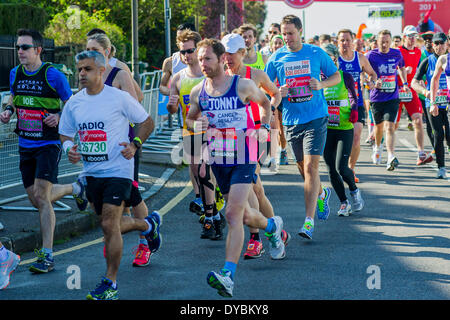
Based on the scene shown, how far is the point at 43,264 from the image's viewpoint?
260 inches

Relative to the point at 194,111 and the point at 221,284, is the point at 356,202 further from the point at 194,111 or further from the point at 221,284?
the point at 221,284

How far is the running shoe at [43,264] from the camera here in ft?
21.5

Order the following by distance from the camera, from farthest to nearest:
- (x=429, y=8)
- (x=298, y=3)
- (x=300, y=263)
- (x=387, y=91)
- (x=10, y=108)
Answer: (x=429, y=8) → (x=298, y=3) → (x=387, y=91) → (x=10, y=108) → (x=300, y=263)

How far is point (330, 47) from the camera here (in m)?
9.44

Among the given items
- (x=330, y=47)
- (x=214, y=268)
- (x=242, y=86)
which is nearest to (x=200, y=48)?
(x=242, y=86)

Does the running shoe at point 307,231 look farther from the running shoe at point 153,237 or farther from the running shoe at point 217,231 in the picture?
the running shoe at point 153,237

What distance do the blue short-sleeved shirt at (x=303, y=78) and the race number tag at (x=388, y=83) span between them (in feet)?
16.2

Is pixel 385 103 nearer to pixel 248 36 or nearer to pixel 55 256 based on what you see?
pixel 248 36

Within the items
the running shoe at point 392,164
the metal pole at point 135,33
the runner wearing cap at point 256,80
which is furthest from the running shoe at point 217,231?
the metal pole at point 135,33

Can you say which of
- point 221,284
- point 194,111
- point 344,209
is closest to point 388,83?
point 344,209

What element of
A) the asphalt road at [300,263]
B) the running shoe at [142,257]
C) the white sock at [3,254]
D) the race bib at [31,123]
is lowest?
the asphalt road at [300,263]

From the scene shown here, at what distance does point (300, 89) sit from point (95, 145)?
2.74m

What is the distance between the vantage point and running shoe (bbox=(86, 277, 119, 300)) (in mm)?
5594

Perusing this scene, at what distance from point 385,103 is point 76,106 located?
793 centimetres
